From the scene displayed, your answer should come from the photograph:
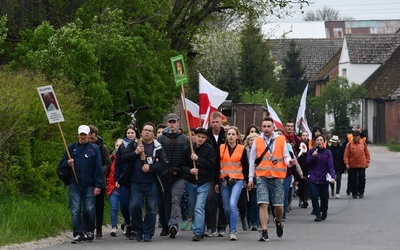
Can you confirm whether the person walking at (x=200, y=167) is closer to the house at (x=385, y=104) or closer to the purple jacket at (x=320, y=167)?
the purple jacket at (x=320, y=167)

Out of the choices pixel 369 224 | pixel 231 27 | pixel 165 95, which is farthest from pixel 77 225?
pixel 231 27

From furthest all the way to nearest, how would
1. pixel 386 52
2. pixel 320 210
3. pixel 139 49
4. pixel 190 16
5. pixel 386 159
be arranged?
pixel 386 52, pixel 386 159, pixel 190 16, pixel 139 49, pixel 320 210

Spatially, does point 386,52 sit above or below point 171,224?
above

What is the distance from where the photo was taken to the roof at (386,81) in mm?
69000

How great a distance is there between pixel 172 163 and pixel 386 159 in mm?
36722

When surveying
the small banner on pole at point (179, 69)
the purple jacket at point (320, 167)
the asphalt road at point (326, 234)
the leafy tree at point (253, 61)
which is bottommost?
the asphalt road at point (326, 234)

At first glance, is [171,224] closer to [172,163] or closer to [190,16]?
[172,163]

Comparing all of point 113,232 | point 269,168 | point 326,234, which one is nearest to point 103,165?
point 113,232

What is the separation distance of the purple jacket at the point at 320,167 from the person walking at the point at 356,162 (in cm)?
689

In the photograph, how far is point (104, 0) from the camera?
27.3m

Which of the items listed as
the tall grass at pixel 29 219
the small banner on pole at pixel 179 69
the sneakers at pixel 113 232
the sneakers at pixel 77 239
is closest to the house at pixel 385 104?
the small banner on pole at pixel 179 69

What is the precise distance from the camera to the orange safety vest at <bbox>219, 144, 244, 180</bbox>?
16094 mm

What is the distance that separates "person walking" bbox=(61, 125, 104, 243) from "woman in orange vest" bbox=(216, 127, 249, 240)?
6.02 ft

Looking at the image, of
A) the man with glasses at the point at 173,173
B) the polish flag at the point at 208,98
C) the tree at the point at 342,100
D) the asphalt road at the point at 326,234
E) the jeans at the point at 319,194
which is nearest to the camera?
the asphalt road at the point at 326,234
